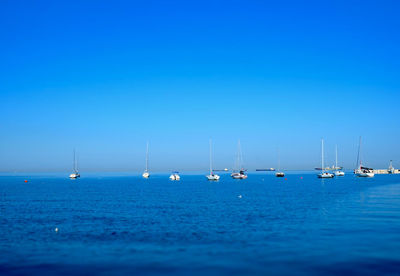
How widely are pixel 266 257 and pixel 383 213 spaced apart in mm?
31780

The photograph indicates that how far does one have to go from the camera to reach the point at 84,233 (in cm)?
3900

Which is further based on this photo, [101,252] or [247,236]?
[247,236]

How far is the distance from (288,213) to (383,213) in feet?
42.7

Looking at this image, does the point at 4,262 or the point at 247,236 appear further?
the point at 247,236

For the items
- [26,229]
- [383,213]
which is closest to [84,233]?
[26,229]

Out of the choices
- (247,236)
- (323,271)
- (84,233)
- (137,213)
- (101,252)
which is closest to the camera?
(323,271)

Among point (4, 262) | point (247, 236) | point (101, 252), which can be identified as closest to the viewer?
point (4, 262)

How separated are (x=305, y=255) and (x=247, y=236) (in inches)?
333

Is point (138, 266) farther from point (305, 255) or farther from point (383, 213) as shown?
point (383, 213)

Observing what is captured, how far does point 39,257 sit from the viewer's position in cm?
2909

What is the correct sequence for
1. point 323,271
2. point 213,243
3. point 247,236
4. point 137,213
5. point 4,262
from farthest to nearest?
point 137,213 < point 247,236 < point 213,243 < point 4,262 < point 323,271

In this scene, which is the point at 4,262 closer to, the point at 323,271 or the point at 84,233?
the point at 84,233

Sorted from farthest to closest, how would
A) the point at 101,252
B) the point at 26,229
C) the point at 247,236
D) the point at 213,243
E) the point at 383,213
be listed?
the point at 383,213 < the point at 26,229 < the point at 247,236 < the point at 213,243 < the point at 101,252

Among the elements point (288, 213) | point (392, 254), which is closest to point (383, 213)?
point (288, 213)
